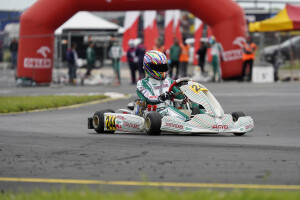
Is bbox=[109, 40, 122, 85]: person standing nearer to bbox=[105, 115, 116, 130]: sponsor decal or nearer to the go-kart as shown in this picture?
bbox=[105, 115, 116, 130]: sponsor decal

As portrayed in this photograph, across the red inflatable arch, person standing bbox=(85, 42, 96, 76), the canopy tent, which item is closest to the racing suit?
the red inflatable arch

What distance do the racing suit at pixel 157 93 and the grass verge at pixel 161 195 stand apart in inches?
208

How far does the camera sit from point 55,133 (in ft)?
38.4

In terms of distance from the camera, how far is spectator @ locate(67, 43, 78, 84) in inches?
1206

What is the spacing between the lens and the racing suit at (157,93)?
11252 millimetres

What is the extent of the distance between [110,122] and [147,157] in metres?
3.62

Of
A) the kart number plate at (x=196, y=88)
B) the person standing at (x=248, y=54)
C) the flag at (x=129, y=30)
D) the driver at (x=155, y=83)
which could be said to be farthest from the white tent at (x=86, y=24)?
the kart number plate at (x=196, y=88)

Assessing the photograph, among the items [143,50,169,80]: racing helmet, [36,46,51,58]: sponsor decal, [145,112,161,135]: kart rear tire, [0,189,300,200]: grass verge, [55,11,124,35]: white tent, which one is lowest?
[145,112,161,135]: kart rear tire

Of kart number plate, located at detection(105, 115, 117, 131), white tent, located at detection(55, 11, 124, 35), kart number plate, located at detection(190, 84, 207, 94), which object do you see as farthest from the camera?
white tent, located at detection(55, 11, 124, 35)

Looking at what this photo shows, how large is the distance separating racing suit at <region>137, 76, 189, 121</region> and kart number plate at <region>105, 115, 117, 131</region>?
1.72 ft

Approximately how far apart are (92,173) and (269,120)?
7.47 m

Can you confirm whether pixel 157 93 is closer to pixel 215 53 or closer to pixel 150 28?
pixel 215 53

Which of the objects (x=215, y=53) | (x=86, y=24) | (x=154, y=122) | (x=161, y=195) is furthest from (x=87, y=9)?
(x=161, y=195)

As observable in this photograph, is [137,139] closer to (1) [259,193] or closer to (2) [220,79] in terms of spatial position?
(1) [259,193]
